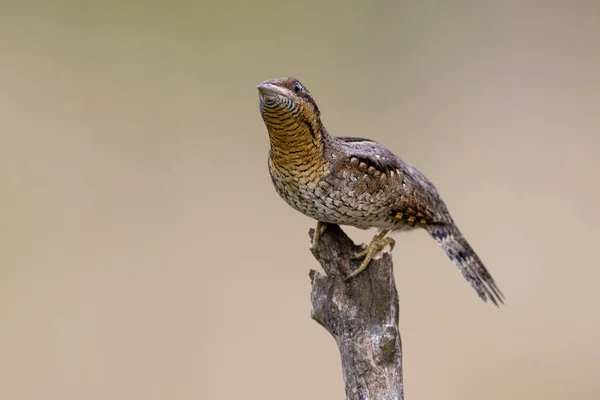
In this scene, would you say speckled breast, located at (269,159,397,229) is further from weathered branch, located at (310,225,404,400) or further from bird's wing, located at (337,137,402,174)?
weathered branch, located at (310,225,404,400)

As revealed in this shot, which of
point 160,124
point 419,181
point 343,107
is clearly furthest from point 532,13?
point 160,124

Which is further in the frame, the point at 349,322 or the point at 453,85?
the point at 453,85

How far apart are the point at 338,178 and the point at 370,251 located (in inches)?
11.7

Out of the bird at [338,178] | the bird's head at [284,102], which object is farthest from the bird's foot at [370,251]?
the bird's head at [284,102]

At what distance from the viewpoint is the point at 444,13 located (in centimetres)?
314

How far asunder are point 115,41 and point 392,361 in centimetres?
187

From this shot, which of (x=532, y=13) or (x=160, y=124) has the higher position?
(x=532, y=13)

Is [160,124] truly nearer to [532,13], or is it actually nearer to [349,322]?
[349,322]

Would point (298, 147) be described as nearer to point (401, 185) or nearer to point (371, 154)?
point (371, 154)

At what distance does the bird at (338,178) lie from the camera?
1.85m

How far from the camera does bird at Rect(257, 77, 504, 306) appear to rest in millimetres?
1854

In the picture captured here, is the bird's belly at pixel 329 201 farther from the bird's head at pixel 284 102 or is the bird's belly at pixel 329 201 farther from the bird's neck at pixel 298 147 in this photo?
the bird's head at pixel 284 102

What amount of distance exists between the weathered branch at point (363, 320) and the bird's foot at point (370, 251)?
0.05 feet

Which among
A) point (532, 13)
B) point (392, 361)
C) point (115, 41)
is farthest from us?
Result: point (532, 13)
